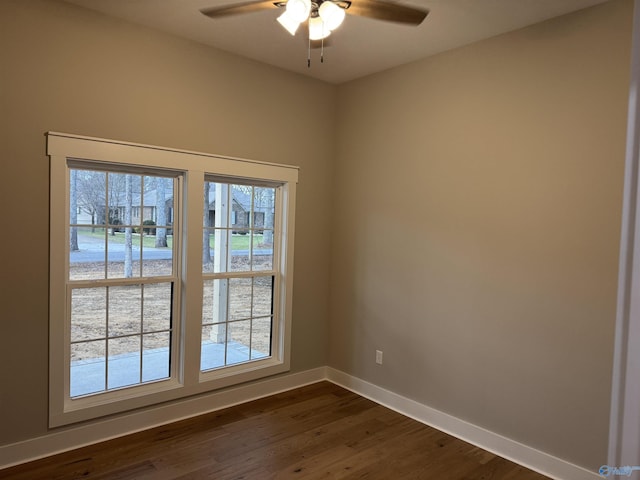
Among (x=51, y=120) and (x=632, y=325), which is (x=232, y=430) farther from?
(x=632, y=325)

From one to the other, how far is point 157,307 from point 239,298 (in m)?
0.70

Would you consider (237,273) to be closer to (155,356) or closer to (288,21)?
(155,356)

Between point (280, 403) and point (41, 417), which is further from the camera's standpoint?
point (280, 403)

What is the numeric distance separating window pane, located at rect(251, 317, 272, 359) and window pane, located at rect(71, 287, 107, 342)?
124 cm

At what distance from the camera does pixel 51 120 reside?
263 centimetres

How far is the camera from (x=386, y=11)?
2.20 metres

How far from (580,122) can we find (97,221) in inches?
124

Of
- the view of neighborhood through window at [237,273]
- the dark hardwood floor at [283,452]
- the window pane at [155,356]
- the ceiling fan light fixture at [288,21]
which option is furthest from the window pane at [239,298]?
the ceiling fan light fixture at [288,21]

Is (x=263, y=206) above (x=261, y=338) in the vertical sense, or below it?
above

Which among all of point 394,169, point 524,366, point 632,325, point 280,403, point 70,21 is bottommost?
point 280,403

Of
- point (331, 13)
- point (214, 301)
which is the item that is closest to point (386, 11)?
point (331, 13)

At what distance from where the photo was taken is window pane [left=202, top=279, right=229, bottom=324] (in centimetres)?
346

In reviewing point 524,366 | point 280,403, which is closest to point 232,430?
point 280,403

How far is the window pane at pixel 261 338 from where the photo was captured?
3.78 m
